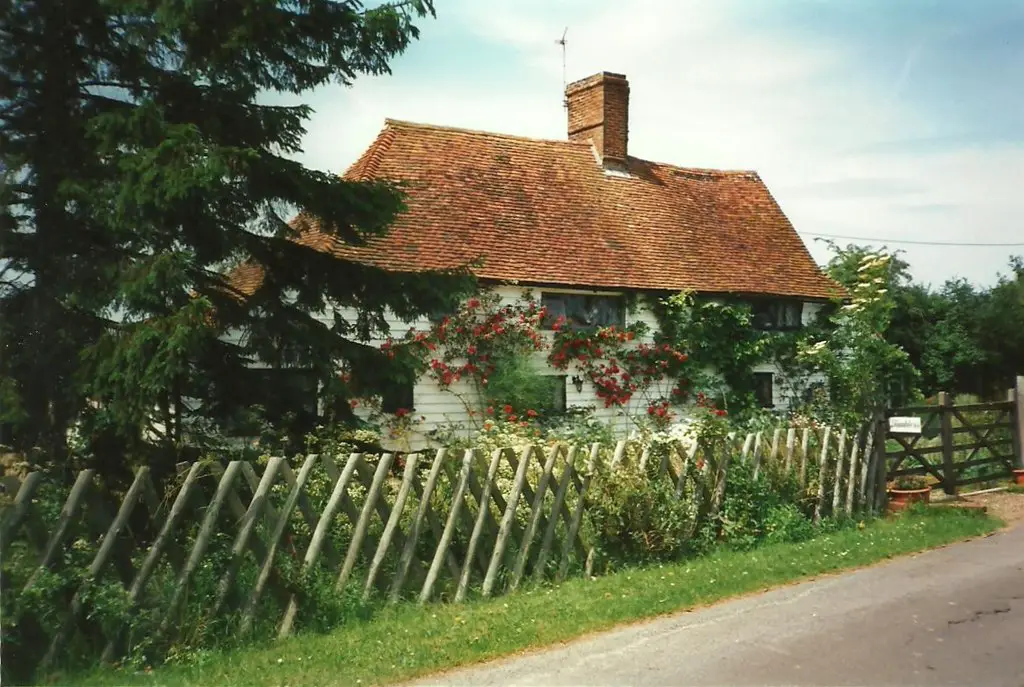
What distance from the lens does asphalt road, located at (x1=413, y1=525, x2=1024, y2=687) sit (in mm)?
6180

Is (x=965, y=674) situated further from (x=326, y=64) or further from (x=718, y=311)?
(x=718, y=311)

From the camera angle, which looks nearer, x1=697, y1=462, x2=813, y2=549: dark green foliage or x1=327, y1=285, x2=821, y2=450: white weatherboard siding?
x1=697, y1=462, x2=813, y2=549: dark green foliage

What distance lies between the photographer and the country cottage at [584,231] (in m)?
18.5

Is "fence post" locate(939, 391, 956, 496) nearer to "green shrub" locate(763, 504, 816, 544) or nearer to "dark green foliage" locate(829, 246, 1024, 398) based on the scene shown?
"green shrub" locate(763, 504, 816, 544)

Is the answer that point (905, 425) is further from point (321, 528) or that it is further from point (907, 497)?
point (321, 528)

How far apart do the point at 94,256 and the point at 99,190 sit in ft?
2.01

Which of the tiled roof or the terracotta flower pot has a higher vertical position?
the tiled roof

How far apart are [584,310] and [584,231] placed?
87.6 inches

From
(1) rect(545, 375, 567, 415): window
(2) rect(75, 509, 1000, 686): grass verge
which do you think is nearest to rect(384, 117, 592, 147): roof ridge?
(1) rect(545, 375, 567, 415): window

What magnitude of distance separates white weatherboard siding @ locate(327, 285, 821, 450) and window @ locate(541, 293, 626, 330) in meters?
0.19

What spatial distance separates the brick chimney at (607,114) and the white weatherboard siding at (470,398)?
18.1ft

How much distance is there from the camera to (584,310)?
19.8 m

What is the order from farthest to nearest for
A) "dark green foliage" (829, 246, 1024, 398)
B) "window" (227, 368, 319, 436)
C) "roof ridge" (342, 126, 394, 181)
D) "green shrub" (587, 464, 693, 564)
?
"dark green foliage" (829, 246, 1024, 398)
"roof ridge" (342, 126, 394, 181)
"green shrub" (587, 464, 693, 564)
"window" (227, 368, 319, 436)

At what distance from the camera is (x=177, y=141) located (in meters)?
7.84
